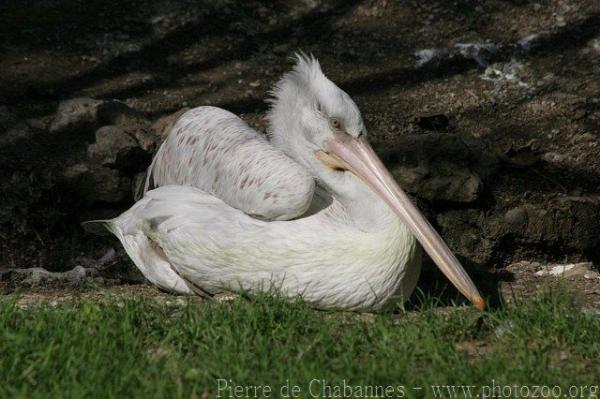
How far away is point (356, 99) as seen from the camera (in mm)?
7562

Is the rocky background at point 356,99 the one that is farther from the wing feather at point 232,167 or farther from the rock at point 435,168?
the wing feather at point 232,167

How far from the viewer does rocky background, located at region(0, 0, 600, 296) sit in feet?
20.4

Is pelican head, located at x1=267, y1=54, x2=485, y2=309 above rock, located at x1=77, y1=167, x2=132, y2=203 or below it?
above

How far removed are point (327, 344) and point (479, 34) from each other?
14.9 ft

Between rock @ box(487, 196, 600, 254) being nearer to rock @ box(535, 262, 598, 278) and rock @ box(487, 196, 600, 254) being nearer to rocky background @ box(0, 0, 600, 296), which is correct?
rocky background @ box(0, 0, 600, 296)

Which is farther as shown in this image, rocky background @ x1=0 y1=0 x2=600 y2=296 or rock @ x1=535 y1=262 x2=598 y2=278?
rocky background @ x1=0 y1=0 x2=600 y2=296

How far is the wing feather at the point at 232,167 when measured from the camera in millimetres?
4984

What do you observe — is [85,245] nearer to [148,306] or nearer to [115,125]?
[115,125]

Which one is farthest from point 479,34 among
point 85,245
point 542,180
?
point 85,245

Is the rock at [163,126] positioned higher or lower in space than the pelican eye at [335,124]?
lower

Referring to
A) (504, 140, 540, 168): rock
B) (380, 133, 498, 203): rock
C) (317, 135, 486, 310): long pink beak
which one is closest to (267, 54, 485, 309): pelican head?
(317, 135, 486, 310): long pink beak

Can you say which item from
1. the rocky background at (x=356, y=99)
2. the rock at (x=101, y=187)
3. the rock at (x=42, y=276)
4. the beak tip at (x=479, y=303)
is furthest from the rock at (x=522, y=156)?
the rock at (x=42, y=276)

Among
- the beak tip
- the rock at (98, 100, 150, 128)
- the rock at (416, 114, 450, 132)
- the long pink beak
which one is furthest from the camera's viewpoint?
the rock at (416, 114, 450, 132)

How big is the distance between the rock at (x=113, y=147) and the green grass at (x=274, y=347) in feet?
6.50
